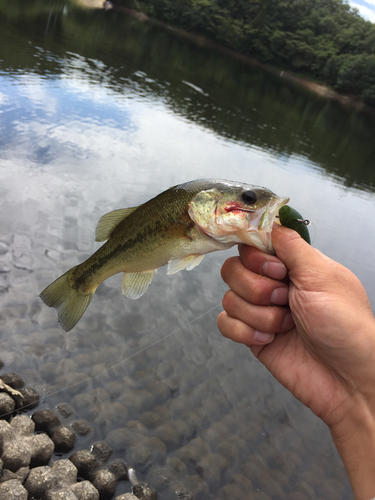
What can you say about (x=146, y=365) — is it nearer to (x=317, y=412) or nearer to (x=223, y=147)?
(x=317, y=412)

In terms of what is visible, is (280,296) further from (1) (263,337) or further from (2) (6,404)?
(2) (6,404)

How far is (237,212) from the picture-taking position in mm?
2574

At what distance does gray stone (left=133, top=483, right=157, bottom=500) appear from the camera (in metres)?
4.89

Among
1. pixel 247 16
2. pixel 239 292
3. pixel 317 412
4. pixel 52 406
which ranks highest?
pixel 247 16

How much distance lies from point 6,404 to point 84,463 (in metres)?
1.32

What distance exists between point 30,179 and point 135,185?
11.0 ft

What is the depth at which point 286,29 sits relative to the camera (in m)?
94.7

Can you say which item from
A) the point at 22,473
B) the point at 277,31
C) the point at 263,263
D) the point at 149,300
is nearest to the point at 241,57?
the point at 277,31

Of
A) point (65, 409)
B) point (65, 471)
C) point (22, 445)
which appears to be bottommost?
→ point (65, 409)

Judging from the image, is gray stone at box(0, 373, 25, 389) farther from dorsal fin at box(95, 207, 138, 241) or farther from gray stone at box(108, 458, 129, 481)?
dorsal fin at box(95, 207, 138, 241)

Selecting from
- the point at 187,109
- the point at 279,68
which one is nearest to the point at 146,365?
the point at 187,109

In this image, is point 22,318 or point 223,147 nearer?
point 22,318

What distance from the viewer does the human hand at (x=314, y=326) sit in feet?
8.68

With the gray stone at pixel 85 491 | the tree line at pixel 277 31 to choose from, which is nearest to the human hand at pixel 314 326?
the gray stone at pixel 85 491
